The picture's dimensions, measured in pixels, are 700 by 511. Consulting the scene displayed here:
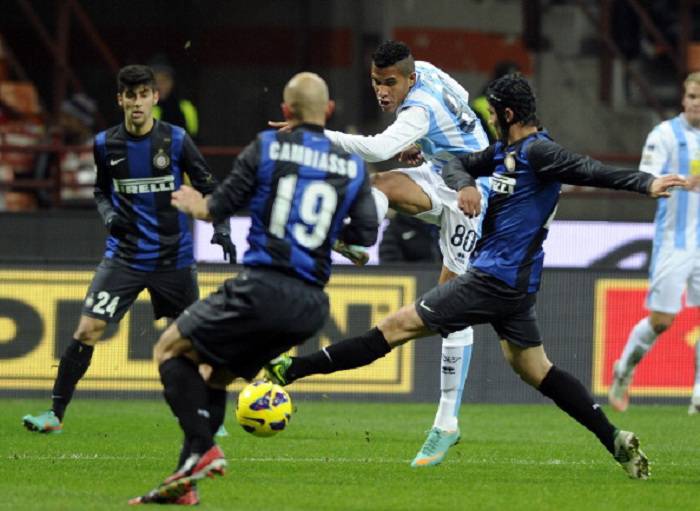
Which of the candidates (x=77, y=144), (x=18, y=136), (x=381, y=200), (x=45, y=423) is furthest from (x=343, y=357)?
(x=77, y=144)

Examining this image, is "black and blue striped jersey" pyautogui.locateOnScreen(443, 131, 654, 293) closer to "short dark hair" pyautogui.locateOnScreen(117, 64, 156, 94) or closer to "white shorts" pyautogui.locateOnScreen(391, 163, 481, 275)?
"white shorts" pyautogui.locateOnScreen(391, 163, 481, 275)

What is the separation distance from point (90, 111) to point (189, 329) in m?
11.0

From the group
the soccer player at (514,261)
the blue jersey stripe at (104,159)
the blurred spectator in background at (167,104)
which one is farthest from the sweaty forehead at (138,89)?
the blurred spectator in background at (167,104)

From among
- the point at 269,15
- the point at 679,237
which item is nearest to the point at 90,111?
the point at 269,15

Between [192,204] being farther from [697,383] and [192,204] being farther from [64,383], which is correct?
[697,383]

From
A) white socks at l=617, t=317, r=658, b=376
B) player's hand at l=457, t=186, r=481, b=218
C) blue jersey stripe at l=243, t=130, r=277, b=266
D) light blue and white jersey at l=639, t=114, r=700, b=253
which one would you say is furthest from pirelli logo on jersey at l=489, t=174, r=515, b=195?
white socks at l=617, t=317, r=658, b=376

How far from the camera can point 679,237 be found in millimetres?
12195

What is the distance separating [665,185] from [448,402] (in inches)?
83.7

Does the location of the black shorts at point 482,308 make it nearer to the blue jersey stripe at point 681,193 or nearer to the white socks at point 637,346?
the white socks at point 637,346

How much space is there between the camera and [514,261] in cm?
842

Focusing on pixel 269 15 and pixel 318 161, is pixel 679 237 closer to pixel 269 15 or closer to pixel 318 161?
pixel 318 161

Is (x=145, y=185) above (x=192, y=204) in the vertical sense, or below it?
below

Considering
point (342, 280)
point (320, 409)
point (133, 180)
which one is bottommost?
point (320, 409)

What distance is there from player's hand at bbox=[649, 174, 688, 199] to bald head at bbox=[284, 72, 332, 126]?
1.66 m
